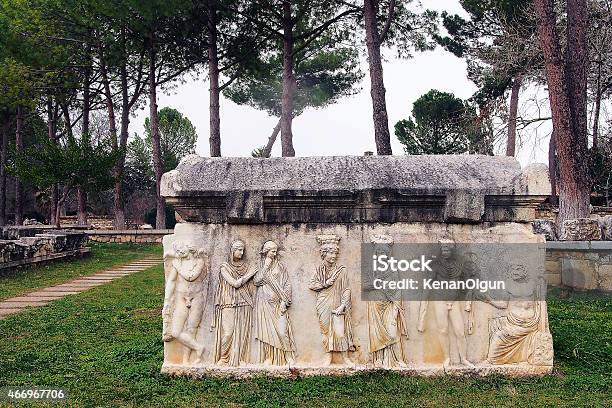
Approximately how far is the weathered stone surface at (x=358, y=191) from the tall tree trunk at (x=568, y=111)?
502cm

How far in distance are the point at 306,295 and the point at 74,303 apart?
489cm

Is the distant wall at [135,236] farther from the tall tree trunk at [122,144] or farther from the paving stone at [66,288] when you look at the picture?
the paving stone at [66,288]

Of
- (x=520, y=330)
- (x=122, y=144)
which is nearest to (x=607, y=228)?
(x=520, y=330)

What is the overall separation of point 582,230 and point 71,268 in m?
10.5

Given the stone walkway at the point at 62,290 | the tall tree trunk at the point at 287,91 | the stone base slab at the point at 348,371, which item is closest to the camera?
the stone base slab at the point at 348,371

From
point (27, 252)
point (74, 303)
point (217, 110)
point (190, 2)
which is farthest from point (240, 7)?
point (74, 303)

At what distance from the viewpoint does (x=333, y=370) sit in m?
4.00

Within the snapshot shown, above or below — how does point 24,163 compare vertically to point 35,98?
below

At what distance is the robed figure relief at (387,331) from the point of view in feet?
13.2

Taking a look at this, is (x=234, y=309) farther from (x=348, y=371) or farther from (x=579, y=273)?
(x=579, y=273)

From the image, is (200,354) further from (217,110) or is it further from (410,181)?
(217,110)

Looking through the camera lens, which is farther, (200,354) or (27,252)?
(27,252)

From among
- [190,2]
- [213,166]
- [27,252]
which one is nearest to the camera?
[213,166]

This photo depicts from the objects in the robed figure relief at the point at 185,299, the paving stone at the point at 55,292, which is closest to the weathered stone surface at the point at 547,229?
the robed figure relief at the point at 185,299
